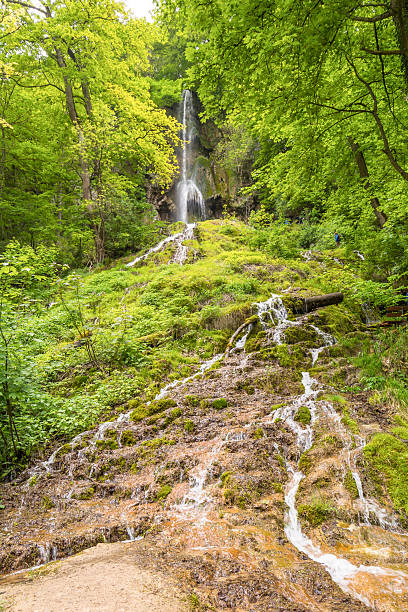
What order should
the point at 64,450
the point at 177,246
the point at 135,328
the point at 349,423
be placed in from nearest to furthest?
the point at 349,423
the point at 64,450
the point at 135,328
the point at 177,246

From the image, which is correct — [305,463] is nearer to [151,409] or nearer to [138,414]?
[151,409]

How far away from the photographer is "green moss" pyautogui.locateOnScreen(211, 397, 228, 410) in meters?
5.08

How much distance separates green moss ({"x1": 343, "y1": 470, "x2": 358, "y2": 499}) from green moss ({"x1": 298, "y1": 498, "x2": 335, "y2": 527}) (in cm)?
26

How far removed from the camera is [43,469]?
13.4ft

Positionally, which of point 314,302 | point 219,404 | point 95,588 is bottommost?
point 219,404

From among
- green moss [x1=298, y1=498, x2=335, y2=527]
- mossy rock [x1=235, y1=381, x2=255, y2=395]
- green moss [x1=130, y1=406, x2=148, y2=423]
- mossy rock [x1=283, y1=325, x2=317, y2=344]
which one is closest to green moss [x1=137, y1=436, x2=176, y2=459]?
green moss [x1=130, y1=406, x2=148, y2=423]

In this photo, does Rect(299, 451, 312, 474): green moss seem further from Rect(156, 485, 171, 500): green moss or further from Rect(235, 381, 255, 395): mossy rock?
Rect(235, 381, 255, 395): mossy rock

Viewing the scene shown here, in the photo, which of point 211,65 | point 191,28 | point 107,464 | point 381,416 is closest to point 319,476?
point 381,416

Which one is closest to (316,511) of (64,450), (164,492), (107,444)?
(164,492)

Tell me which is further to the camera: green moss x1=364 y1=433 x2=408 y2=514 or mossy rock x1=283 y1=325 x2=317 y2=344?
mossy rock x1=283 y1=325 x2=317 y2=344

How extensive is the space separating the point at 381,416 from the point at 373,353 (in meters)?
2.13

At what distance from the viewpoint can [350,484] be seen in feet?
9.72

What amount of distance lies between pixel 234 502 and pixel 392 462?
1740 millimetres

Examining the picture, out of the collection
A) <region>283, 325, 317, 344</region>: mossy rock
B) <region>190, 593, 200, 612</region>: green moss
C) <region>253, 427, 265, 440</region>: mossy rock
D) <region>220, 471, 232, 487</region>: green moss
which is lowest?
<region>220, 471, 232, 487</region>: green moss
